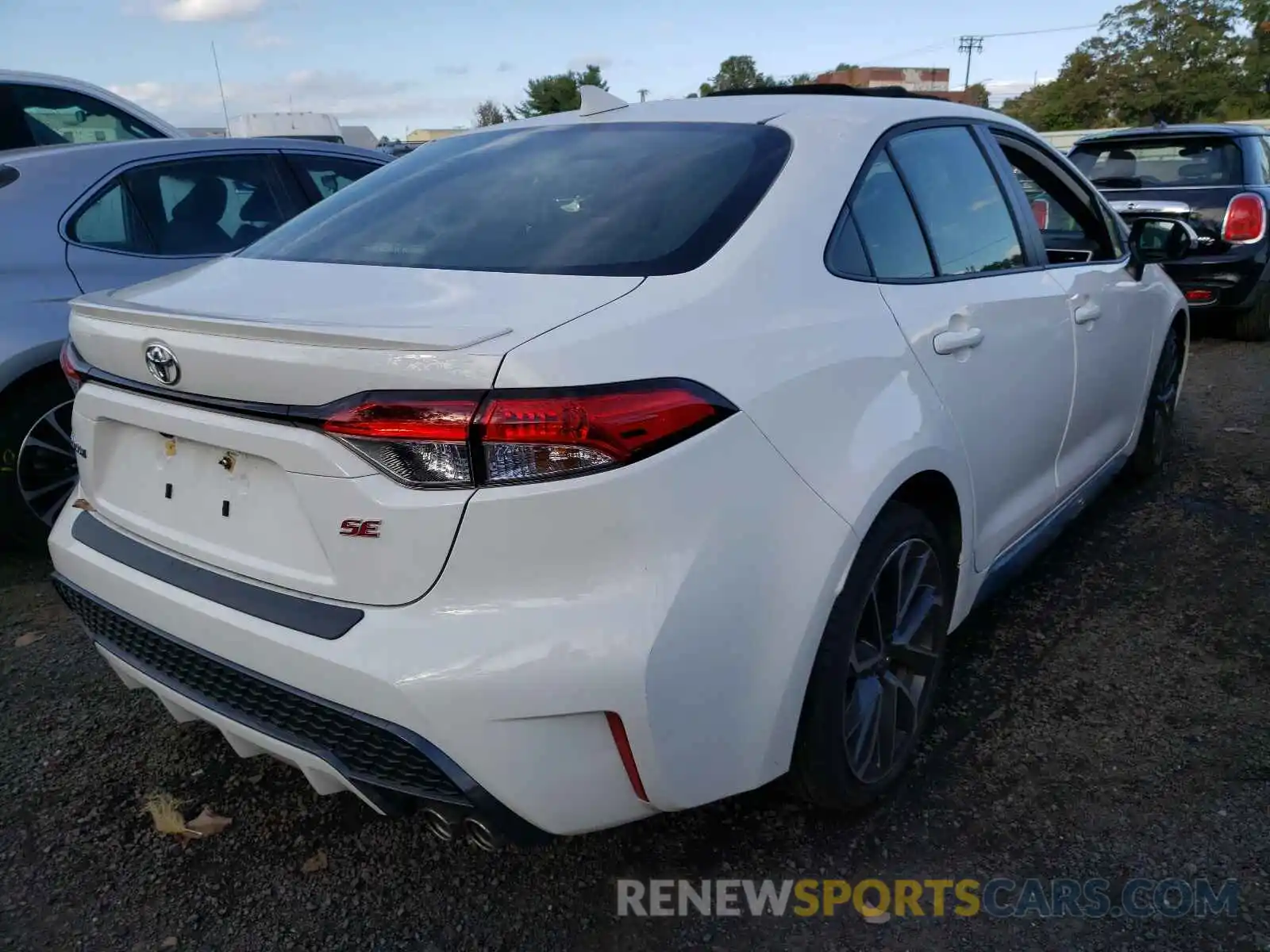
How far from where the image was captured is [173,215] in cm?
409

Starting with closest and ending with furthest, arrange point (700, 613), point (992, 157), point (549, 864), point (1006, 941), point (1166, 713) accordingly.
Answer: point (700, 613) < point (1006, 941) < point (549, 864) < point (1166, 713) < point (992, 157)

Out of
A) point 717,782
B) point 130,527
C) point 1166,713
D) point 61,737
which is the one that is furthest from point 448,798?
point 1166,713

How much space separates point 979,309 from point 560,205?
42.8 inches

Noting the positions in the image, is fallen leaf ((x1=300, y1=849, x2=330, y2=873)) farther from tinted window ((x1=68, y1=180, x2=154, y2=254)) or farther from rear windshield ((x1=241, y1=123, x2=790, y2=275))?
tinted window ((x1=68, y1=180, x2=154, y2=254))

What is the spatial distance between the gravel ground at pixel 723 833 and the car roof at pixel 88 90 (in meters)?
3.49

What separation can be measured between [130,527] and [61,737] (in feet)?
3.37

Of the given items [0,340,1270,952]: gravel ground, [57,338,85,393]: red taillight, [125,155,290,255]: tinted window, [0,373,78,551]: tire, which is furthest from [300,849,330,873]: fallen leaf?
[125,155,290,255]: tinted window

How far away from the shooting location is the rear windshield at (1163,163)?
23.7 ft

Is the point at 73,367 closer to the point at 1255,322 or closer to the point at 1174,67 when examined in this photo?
the point at 1255,322

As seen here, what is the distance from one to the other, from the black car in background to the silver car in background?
556 cm

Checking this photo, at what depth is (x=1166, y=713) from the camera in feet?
8.87

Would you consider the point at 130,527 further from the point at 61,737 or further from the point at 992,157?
the point at 992,157

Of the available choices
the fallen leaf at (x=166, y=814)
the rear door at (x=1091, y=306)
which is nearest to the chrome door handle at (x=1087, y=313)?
the rear door at (x=1091, y=306)

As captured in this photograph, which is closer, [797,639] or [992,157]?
[797,639]
